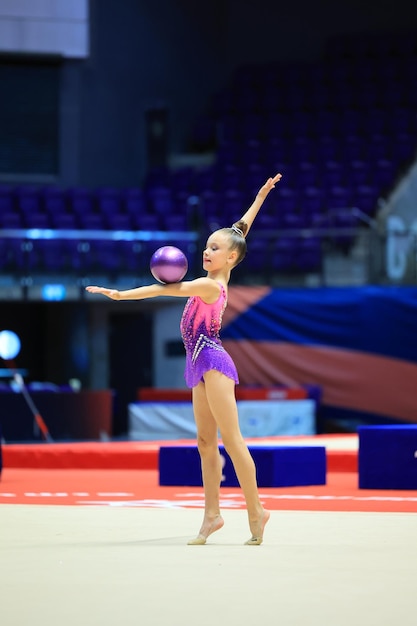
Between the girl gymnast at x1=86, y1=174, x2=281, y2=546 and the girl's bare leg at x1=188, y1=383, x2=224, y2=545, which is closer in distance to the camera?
the girl gymnast at x1=86, y1=174, x2=281, y2=546

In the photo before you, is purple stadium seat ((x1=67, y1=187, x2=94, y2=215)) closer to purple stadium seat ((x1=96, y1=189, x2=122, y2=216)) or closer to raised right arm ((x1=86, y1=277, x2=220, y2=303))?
purple stadium seat ((x1=96, y1=189, x2=122, y2=216))

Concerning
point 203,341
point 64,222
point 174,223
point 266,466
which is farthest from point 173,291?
point 64,222

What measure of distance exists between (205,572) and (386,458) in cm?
459

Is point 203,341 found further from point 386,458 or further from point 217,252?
point 386,458

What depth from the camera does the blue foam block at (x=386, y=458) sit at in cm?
860

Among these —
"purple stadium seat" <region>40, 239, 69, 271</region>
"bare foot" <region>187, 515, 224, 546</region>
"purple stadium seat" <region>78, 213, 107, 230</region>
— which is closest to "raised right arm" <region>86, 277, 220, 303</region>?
"bare foot" <region>187, 515, 224, 546</region>

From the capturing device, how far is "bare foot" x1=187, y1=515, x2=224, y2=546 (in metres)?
5.27

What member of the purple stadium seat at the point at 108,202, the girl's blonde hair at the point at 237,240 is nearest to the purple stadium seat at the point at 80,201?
the purple stadium seat at the point at 108,202

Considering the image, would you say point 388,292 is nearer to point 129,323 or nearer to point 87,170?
point 129,323

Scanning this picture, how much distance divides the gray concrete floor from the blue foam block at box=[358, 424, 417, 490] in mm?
2129

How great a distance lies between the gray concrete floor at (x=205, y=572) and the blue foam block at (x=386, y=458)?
6.99ft

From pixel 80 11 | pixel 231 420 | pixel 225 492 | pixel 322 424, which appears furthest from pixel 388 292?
pixel 231 420

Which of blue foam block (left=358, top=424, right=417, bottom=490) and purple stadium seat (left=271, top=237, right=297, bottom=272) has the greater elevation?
purple stadium seat (left=271, top=237, right=297, bottom=272)

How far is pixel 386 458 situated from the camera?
8703mm
